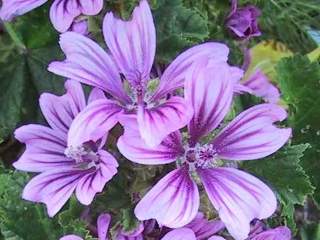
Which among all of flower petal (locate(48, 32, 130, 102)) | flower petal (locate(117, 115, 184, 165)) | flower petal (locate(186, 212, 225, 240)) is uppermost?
flower petal (locate(48, 32, 130, 102))

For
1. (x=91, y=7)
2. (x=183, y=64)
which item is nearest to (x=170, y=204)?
(x=183, y=64)

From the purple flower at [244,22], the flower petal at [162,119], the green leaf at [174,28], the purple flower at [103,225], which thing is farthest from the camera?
the purple flower at [244,22]

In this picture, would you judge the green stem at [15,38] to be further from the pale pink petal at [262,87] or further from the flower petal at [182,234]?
the flower petal at [182,234]

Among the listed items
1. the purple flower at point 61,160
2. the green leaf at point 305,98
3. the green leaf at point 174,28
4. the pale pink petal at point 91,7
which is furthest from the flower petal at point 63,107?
the green leaf at point 305,98

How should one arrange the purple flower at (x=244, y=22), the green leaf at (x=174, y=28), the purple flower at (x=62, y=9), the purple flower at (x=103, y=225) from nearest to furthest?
the purple flower at (x=103, y=225) → the purple flower at (x=62, y=9) → the green leaf at (x=174, y=28) → the purple flower at (x=244, y=22)

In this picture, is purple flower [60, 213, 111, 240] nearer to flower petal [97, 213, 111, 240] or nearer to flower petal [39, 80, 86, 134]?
flower petal [97, 213, 111, 240]

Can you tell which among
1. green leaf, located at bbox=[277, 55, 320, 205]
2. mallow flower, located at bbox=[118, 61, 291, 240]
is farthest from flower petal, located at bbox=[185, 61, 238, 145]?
green leaf, located at bbox=[277, 55, 320, 205]
